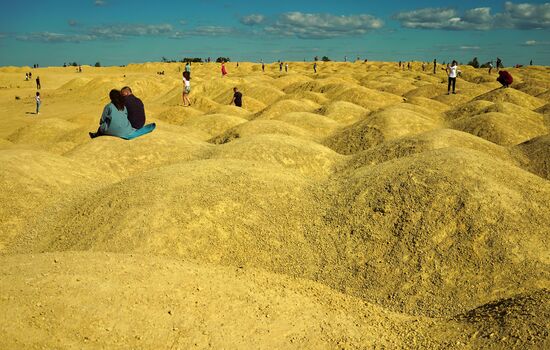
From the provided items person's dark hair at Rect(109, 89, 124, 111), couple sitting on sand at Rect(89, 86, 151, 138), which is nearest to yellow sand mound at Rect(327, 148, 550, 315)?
person's dark hair at Rect(109, 89, 124, 111)

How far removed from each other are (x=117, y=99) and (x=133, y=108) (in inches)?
38.6

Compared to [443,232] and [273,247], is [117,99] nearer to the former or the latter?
[273,247]

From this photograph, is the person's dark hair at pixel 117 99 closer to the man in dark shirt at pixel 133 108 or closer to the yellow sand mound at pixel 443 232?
the man in dark shirt at pixel 133 108

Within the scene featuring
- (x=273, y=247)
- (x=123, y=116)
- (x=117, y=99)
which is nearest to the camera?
(x=273, y=247)

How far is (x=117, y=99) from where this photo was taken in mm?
13414

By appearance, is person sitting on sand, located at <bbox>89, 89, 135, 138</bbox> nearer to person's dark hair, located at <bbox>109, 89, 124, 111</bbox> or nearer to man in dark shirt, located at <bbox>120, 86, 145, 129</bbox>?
person's dark hair, located at <bbox>109, 89, 124, 111</bbox>

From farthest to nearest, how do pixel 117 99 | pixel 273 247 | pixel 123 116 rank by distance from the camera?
1. pixel 123 116
2. pixel 117 99
3. pixel 273 247

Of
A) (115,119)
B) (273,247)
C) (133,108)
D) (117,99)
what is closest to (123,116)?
(115,119)

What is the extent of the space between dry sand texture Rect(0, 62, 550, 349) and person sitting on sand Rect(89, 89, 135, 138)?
1.30 feet

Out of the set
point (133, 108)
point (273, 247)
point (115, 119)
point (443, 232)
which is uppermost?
point (133, 108)

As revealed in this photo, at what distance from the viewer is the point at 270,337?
546 cm

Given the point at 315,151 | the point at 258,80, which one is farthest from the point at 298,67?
the point at 315,151

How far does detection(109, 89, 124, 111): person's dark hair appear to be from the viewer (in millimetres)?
13281

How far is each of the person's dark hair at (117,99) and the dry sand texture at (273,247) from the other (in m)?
1.32
